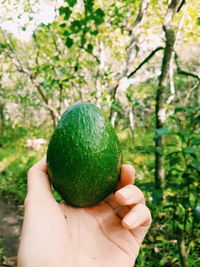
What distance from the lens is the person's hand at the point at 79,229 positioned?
1.34 metres

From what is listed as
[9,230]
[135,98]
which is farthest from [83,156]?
[135,98]

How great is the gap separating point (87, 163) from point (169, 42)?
8.00 feet

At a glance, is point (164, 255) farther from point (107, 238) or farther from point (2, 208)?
point (2, 208)

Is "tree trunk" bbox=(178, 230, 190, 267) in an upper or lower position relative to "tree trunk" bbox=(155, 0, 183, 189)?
lower

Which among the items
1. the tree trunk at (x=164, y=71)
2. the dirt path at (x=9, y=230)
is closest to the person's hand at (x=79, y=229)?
the tree trunk at (x=164, y=71)

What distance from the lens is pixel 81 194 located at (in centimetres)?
134

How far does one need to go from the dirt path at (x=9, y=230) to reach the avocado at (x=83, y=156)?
276 cm

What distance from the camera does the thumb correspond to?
58.9 inches

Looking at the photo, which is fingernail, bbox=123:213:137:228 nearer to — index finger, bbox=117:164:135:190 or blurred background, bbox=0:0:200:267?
index finger, bbox=117:164:135:190

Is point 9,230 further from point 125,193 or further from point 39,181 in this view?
point 125,193

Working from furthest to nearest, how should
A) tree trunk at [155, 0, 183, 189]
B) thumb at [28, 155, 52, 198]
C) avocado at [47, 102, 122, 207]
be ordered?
tree trunk at [155, 0, 183, 189]
thumb at [28, 155, 52, 198]
avocado at [47, 102, 122, 207]

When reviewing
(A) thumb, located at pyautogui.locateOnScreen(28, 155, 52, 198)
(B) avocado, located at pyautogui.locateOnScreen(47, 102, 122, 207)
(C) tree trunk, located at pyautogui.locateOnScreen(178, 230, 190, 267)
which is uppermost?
(B) avocado, located at pyautogui.locateOnScreen(47, 102, 122, 207)

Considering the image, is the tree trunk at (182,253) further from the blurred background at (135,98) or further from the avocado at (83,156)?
the avocado at (83,156)

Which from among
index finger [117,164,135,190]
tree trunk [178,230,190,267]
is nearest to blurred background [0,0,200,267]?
tree trunk [178,230,190,267]
